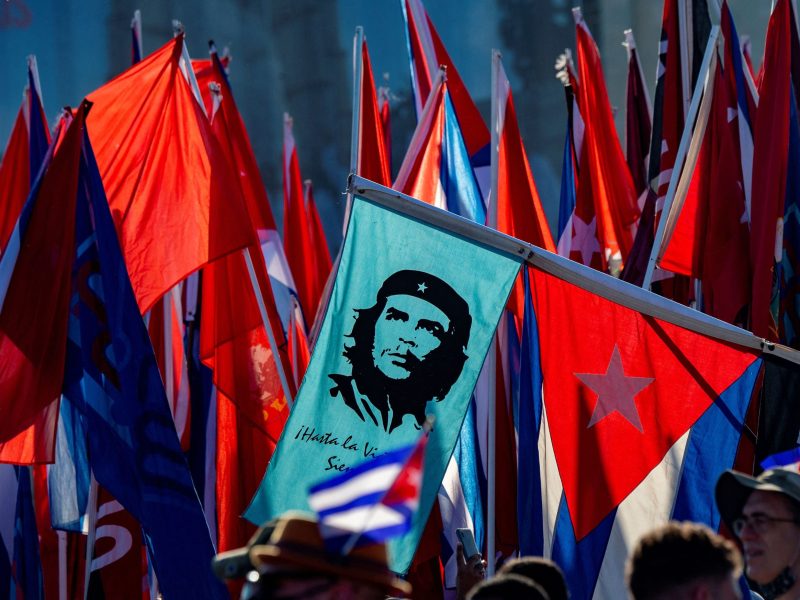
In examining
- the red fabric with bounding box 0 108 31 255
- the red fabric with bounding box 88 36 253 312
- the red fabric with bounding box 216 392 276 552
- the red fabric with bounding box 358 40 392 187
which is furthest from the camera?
the red fabric with bounding box 0 108 31 255

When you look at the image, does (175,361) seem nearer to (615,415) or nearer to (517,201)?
(517,201)

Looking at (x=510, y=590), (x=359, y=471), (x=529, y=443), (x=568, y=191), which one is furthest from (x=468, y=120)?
(x=359, y=471)

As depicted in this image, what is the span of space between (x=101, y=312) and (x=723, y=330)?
2.68 metres

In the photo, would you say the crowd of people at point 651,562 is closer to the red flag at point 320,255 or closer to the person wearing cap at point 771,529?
the person wearing cap at point 771,529

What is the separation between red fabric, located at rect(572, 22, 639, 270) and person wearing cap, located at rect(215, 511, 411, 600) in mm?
6431

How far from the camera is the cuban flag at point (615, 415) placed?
15.7 feet

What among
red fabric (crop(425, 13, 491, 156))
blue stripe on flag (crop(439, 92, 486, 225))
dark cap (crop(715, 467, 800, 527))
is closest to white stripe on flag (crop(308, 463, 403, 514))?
dark cap (crop(715, 467, 800, 527))

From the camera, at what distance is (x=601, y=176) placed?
8914 mm

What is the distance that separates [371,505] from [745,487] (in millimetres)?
1421

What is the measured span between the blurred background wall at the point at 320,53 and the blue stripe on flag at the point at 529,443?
11260 mm

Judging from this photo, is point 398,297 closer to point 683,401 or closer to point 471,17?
point 683,401

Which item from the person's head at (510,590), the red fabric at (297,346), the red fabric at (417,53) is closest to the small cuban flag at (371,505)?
the person's head at (510,590)

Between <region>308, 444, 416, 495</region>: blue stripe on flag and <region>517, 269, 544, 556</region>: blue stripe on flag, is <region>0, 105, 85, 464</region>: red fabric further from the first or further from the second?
<region>308, 444, 416, 495</region>: blue stripe on flag

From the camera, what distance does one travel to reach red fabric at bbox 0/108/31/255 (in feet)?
28.7
